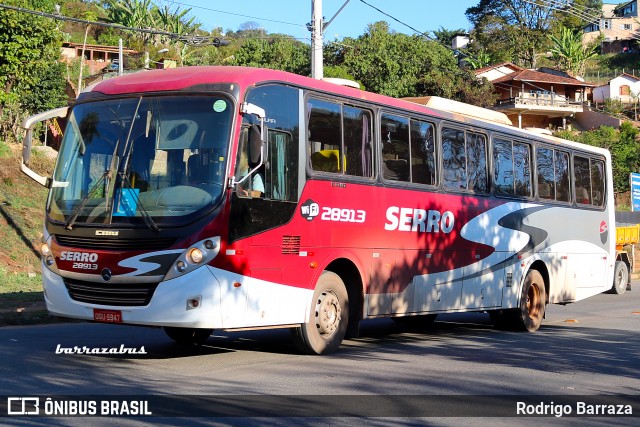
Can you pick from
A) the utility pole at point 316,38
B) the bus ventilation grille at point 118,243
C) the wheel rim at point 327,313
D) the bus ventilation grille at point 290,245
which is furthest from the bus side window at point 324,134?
the utility pole at point 316,38

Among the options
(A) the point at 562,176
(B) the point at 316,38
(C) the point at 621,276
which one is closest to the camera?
(A) the point at 562,176

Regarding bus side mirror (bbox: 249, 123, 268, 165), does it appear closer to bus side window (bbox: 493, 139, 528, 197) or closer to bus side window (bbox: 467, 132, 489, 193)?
bus side window (bbox: 467, 132, 489, 193)

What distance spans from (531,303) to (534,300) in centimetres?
8

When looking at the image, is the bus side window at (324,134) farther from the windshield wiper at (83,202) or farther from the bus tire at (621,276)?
the bus tire at (621,276)

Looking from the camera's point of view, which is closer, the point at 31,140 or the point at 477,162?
the point at 31,140

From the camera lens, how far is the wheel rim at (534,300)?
16.2 meters

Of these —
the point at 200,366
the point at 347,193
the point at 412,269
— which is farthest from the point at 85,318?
the point at 412,269

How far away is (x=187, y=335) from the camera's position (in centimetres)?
1216

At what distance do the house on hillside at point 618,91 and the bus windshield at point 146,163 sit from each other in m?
86.4

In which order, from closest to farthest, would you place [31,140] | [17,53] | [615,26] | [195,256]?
1. [195,256]
2. [31,140]
3. [17,53]
4. [615,26]

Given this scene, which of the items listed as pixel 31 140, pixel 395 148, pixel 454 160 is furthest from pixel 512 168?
pixel 31 140

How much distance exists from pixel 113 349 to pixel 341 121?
422cm

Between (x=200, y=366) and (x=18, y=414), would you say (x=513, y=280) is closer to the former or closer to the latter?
(x=200, y=366)

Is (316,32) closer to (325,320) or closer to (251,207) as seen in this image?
(325,320)
